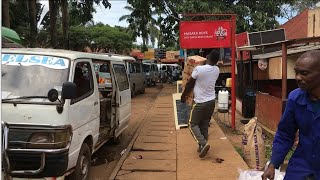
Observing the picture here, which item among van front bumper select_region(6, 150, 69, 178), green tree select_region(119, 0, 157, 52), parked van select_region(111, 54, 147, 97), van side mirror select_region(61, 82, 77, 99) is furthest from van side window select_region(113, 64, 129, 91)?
green tree select_region(119, 0, 157, 52)

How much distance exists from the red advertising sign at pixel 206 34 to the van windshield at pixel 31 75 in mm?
4823

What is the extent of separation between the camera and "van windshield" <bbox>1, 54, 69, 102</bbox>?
4.81 meters

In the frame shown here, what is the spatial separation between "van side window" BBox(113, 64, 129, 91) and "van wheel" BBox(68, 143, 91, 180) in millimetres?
2364

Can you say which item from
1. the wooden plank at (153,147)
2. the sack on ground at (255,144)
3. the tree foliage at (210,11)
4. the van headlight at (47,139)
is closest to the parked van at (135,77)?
the tree foliage at (210,11)

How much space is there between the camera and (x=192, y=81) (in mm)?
6691

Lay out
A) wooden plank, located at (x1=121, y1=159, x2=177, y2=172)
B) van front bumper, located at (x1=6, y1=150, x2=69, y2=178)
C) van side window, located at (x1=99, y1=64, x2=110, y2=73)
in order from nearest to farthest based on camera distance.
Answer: van front bumper, located at (x1=6, y1=150, x2=69, y2=178), wooden plank, located at (x1=121, y1=159, x2=177, y2=172), van side window, located at (x1=99, y1=64, x2=110, y2=73)

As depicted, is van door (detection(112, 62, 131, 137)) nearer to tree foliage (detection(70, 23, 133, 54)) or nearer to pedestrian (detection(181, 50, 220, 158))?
pedestrian (detection(181, 50, 220, 158))

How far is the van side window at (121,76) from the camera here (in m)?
7.82

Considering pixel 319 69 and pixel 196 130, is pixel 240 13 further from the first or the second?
pixel 319 69

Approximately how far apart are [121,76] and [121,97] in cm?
61

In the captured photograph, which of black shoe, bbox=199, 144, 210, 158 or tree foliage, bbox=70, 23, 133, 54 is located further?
tree foliage, bbox=70, 23, 133, 54


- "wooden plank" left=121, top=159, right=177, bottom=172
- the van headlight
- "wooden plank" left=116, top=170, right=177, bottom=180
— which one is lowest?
"wooden plank" left=116, top=170, right=177, bottom=180

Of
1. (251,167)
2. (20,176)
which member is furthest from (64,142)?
(251,167)

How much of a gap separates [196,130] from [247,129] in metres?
0.93
